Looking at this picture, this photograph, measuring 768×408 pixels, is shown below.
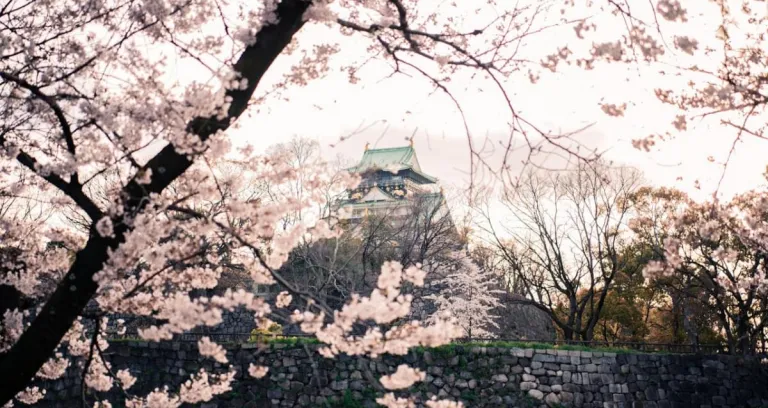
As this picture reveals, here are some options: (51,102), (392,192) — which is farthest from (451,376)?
(392,192)

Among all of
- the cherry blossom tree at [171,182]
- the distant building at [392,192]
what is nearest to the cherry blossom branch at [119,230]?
the cherry blossom tree at [171,182]

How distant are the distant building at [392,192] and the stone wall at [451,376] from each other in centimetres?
283

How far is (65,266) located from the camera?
4.48 meters

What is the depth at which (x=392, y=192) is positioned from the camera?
80.0 feet

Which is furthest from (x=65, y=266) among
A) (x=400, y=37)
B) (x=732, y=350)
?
(x=732, y=350)

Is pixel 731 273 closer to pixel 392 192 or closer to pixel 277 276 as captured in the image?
pixel 392 192

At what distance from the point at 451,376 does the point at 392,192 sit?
12.9 metres

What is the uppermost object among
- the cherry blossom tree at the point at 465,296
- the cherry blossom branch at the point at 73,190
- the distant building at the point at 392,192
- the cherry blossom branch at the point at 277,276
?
the distant building at the point at 392,192

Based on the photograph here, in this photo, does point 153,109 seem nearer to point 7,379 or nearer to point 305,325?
point 305,325

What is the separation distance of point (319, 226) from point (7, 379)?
5.31ft

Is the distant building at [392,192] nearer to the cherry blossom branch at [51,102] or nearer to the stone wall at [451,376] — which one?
the stone wall at [451,376]

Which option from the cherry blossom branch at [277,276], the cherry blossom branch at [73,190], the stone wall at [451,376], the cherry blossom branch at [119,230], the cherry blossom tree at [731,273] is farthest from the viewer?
the cherry blossom tree at [731,273]

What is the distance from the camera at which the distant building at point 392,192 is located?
19219 mm

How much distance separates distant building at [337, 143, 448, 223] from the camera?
19.2m
